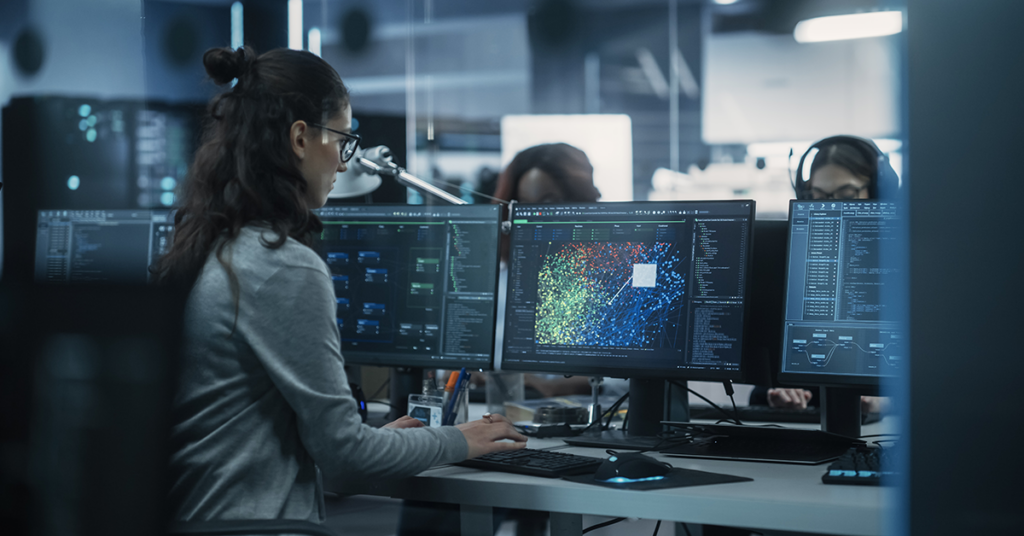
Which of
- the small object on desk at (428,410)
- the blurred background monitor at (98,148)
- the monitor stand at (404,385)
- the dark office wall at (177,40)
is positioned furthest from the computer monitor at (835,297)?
the dark office wall at (177,40)

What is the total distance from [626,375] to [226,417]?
723mm

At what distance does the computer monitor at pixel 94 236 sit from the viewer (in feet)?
6.82

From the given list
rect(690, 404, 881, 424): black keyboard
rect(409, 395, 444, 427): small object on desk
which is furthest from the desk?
rect(690, 404, 881, 424): black keyboard

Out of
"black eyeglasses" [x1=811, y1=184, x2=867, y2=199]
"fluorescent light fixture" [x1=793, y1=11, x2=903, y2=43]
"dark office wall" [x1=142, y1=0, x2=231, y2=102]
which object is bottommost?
"black eyeglasses" [x1=811, y1=184, x2=867, y2=199]

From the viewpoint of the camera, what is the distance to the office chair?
98cm

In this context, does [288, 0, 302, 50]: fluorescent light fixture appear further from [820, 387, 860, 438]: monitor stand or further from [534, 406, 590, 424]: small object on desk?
[820, 387, 860, 438]: monitor stand

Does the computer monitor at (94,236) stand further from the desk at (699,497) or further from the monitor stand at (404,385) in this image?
the desk at (699,497)

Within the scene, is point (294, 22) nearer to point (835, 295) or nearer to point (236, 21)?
point (236, 21)

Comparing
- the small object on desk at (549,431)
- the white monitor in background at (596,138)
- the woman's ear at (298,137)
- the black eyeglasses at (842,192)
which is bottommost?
the small object on desk at (549,431)

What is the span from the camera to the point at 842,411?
61.3 inches

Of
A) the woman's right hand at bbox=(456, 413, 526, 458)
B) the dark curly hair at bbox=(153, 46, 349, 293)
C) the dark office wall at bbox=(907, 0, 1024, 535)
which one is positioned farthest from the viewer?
the woman's right hand at bbox=(456, 413, 526, 458)

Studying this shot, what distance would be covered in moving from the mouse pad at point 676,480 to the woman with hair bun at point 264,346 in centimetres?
20

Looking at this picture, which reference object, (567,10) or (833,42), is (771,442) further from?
(567,10)

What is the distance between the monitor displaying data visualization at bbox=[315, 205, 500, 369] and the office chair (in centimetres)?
67
